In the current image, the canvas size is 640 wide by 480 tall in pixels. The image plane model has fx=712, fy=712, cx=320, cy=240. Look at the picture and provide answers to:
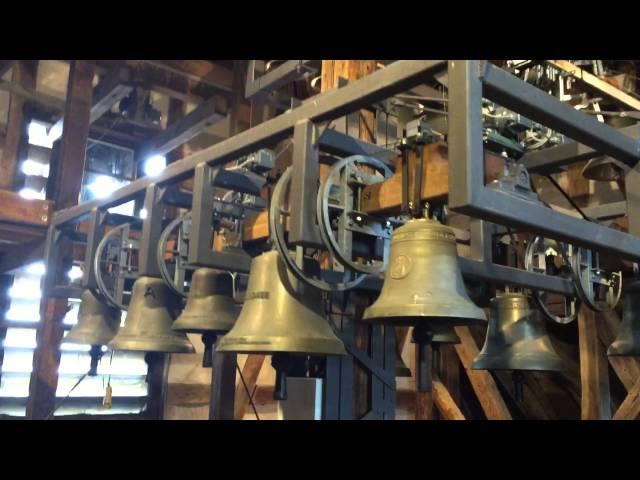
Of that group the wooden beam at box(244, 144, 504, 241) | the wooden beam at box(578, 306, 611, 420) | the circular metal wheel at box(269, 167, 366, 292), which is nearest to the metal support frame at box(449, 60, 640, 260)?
the wooden beam at box(244, 144, 504, 241)

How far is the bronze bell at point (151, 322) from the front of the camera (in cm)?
260

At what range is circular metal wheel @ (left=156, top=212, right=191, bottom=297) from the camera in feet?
8.02

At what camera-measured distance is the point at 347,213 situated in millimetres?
1771

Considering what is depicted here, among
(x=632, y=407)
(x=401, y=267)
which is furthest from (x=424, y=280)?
(x=632, y=407)

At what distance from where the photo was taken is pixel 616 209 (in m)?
2.71

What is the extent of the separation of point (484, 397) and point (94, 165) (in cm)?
382

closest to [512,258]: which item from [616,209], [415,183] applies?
[616,209]

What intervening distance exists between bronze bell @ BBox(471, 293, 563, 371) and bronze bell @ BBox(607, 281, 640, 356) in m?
0.22

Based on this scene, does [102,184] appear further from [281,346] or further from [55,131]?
[281,346]

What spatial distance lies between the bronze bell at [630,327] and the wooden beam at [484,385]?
2.27 meters

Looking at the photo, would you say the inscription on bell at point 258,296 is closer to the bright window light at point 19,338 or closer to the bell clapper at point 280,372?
the bell clapper at point 280,372

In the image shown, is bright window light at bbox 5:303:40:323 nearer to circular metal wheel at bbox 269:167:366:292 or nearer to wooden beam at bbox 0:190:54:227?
wooden beam at bbox 0:190:54:227

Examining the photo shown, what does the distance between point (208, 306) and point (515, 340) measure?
1135mm

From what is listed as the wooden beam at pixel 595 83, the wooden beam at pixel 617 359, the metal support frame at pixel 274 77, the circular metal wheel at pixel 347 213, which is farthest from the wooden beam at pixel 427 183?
the wooden beam at pixel 617 359
